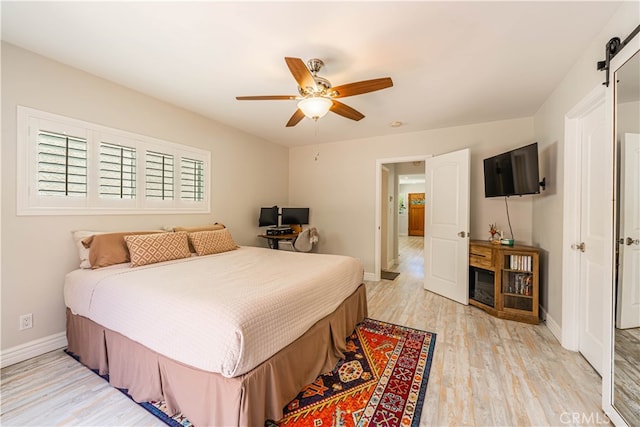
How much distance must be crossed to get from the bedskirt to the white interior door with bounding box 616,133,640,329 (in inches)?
69.8

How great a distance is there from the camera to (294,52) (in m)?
2.02

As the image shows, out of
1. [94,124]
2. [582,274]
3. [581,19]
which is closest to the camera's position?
[581,19]

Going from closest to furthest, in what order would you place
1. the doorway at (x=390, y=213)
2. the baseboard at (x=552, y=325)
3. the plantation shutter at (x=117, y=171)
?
the baseboard at (x=552, y=325)
the plantation shutter at (x=117, y=171)
the doorway at (x=390, y=213)

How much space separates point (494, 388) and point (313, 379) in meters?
1.26

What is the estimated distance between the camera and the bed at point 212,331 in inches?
50.4

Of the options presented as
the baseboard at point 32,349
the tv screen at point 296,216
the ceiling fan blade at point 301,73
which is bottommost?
the baseboard at point 32,349

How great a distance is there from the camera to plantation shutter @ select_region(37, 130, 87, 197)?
2154 mm

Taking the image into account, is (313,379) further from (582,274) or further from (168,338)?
(582,274)

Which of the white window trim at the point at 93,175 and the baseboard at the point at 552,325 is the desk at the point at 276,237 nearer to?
the white window trim at the point at 93,175

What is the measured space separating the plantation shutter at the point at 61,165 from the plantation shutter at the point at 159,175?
1.88 ft

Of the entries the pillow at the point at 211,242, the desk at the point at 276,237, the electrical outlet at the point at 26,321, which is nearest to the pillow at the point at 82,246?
the electrical outlet at the point at 26,321

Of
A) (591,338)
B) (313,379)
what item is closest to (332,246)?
(313,379)

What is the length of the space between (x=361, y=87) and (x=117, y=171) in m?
2.58

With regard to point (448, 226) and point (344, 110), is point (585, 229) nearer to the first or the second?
point (448, 226)
